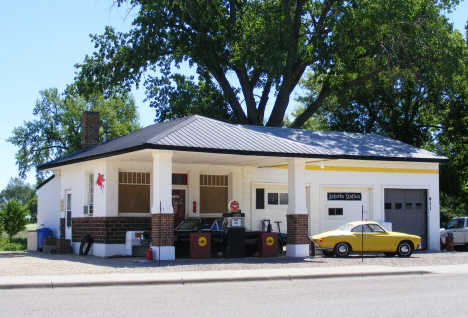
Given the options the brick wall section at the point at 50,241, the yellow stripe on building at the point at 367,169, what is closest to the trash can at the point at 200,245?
the yellow stripe on building at the point at 367,169

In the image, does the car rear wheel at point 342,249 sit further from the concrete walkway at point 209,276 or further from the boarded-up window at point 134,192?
the boarded-up window at point 134,192

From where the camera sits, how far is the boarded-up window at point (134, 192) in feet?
73.3

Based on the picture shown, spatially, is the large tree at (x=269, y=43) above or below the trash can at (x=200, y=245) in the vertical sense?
above

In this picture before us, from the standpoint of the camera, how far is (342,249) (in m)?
21.7

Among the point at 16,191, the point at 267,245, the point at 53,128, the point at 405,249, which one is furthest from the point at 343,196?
the point at 16,191

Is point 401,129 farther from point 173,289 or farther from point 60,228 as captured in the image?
point 173,289

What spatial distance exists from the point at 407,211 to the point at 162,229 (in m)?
12.7

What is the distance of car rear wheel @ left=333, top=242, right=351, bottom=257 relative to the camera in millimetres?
21536

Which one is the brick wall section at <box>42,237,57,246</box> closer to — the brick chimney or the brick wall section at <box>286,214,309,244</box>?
the brick chimney

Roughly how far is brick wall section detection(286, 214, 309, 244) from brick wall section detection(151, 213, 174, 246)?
14.7 feet

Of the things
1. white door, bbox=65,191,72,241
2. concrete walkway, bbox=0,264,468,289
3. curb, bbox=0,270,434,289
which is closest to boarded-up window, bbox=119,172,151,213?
white door, bbox=65,191,72,241

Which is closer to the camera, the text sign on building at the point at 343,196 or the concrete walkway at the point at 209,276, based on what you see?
the concrete walkway at the point at 209,276

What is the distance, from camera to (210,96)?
40.1m

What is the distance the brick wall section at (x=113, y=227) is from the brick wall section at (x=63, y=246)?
1.56 metres
